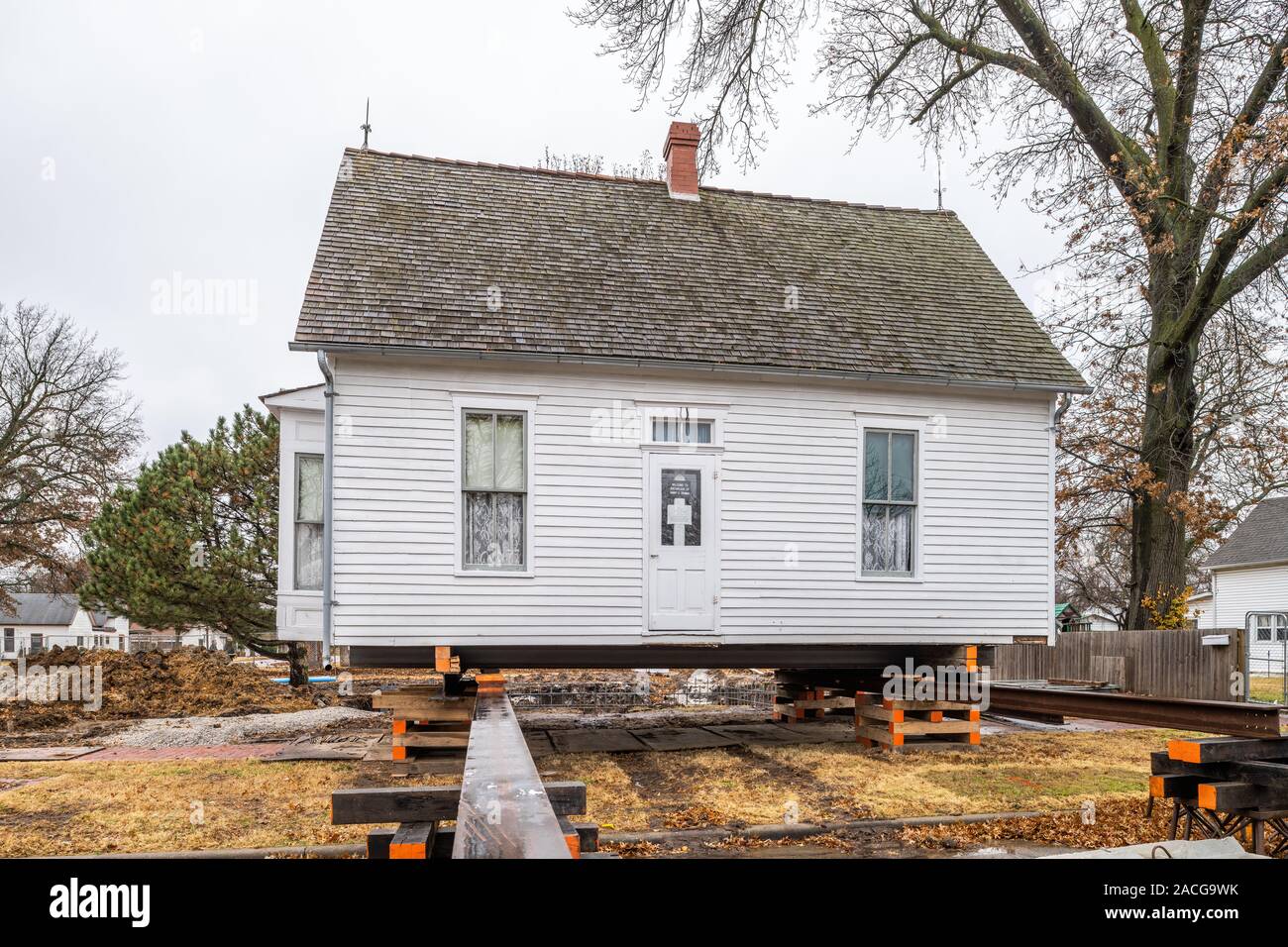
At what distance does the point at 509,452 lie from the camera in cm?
1147

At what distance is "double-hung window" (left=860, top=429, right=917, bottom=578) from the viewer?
12.5m

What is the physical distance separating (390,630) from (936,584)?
7168 millimetres

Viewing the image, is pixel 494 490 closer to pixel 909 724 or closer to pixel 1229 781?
pixel 909 724

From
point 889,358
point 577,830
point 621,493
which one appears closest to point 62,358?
point 621,493

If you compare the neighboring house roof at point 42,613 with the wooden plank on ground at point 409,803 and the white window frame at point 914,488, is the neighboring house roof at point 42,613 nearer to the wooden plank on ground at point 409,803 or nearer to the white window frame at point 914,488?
the white window frame at point 914,488

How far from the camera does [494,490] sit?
446 inches

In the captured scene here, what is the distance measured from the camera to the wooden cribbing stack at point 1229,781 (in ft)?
18.1

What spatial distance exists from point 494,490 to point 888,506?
529 centimetres

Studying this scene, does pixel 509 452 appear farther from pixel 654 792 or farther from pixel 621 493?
pixel 654 792

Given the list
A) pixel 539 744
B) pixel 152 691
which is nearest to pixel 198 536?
pixel 152 691

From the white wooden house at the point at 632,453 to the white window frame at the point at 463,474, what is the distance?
27 millimetres

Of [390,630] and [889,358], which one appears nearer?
[390,630]
